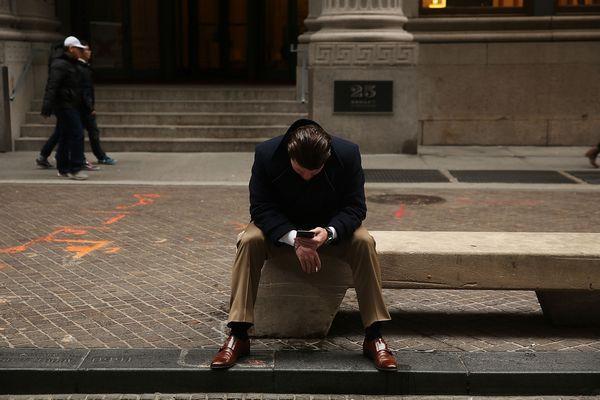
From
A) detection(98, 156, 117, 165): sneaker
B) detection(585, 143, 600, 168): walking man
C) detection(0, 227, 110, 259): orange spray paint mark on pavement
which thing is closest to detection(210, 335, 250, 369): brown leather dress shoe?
detection(0, 227, 110, 259): orange spray paint mark on pavement

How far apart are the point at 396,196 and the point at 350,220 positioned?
5.55 metres

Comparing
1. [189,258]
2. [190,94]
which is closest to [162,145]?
[190,94]

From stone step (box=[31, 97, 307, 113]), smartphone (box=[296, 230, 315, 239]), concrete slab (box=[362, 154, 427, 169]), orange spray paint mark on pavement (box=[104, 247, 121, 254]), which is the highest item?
smartphone (box=[296, 230, 315, 239])

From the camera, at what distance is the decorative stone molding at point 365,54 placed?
43.9 ft

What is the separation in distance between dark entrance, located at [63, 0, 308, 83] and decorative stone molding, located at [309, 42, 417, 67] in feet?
16.2

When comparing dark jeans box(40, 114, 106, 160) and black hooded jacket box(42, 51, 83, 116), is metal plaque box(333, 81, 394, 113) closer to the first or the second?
dark jeans box(40, 114, 106, 160)

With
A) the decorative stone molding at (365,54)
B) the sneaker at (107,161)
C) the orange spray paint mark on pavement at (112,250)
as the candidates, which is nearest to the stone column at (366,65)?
the decorative stone molding at (365,54)

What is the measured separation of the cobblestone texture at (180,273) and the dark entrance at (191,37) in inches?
345

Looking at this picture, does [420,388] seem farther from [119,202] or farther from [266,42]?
[266,42]

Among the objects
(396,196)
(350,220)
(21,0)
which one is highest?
(21,0)

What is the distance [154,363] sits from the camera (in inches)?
180

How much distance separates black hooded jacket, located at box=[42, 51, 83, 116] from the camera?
11070 millimetres

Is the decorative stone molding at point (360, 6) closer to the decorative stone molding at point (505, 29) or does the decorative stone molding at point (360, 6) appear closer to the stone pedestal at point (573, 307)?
the decorative stone molding at point (505, 29)

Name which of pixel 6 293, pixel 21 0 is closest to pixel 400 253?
pixel 6 293
